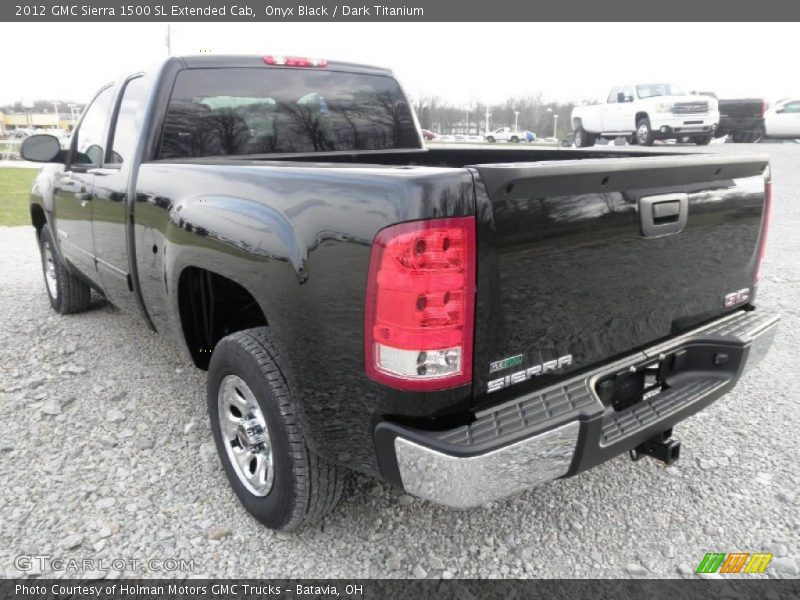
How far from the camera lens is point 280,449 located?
2.26 metres

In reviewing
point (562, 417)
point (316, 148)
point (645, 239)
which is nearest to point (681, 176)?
point (645, 239)

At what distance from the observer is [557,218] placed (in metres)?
1.92

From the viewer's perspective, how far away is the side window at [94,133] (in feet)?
12.9

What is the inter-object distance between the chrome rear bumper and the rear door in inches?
117

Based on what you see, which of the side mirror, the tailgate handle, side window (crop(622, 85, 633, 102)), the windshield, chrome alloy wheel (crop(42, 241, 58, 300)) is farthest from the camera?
side window (crop(622, 85, 633, 102))

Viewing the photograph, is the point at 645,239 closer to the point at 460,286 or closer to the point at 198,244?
the point at 460,286

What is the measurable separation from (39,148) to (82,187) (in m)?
0.50

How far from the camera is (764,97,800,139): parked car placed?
63.7 feet

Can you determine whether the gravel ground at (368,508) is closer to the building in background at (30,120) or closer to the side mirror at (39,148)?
the side mirror at (39,148)

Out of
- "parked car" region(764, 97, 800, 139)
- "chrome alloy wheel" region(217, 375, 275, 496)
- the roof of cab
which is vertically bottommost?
"chrome alloy wheel" region(217, 375, 275, 496)

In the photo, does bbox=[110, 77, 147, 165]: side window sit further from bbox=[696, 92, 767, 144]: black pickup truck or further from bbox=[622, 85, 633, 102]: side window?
bbox=[696, 92, 767, 144]: black pickup truck

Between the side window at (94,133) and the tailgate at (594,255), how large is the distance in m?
3.12

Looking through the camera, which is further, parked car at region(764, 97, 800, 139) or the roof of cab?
parked car at region(764, 97, 800, 139)

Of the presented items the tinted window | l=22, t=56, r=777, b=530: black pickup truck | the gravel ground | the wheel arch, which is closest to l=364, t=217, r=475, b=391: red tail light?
l=22, t=56, r=777, b=530: black pickup truck
